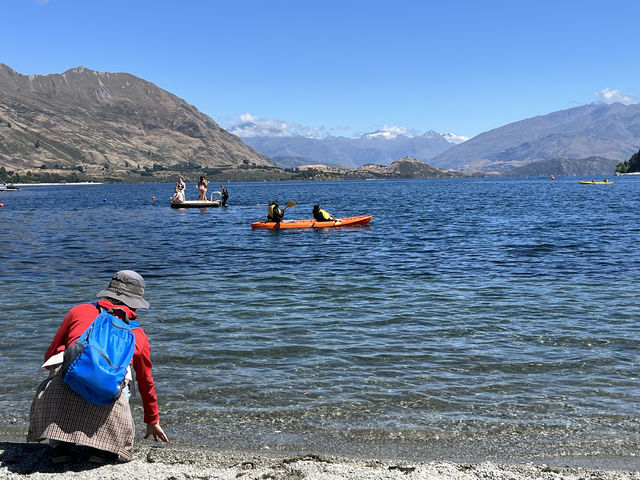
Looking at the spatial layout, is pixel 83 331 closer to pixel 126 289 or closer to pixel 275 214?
pixel 126 289

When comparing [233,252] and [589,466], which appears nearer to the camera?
[589,466]

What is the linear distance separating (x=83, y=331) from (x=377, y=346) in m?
7.49

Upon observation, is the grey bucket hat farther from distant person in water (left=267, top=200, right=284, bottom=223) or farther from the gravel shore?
distant person in water (left=267, top=200, right=284, bottom=223)

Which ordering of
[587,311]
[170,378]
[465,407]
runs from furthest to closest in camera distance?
[587,311], [170,378], [465,407]

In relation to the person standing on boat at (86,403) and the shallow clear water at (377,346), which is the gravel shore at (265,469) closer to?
the person standing on boat at (86,403)

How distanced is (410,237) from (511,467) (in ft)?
101

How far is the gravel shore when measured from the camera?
21.2ft

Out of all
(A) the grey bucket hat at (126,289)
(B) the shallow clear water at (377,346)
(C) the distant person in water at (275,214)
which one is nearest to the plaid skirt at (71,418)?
(A) the grey bucket hat at (126,289)

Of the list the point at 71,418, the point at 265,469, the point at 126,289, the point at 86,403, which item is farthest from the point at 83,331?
the point at 265,469

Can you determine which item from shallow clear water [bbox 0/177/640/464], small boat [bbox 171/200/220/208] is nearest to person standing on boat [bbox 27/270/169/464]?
shallow clear water [bbox 0/177/640/464]

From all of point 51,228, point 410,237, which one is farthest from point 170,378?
point 51,228

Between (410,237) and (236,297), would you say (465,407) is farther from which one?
(410,237)

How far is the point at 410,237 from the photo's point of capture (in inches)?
1471

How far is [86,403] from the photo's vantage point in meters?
6.35
